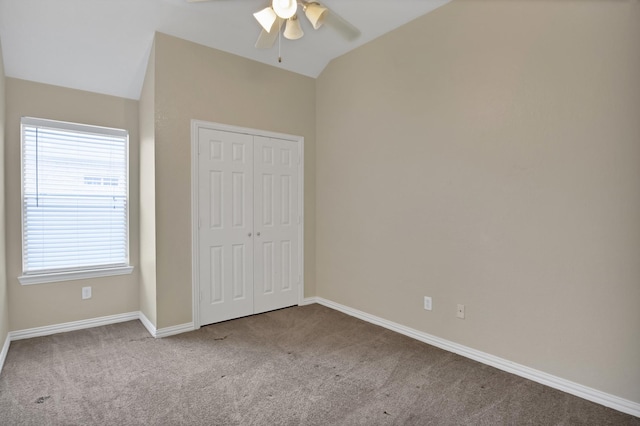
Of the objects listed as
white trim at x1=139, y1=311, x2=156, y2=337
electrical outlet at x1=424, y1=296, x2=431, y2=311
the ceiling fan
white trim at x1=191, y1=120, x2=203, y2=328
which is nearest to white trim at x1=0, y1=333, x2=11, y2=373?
white trim at x1=139, y1=311, x2=156, y2=337

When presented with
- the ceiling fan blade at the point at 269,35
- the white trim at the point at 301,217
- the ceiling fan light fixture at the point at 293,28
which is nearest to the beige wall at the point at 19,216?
the white trim at the point at 301,217

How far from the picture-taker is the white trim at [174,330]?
3.19 meters

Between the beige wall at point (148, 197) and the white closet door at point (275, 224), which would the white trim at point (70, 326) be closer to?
the beige wall at point (148, 197)

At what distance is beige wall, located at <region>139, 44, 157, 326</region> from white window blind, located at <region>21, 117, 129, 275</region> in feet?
0.89

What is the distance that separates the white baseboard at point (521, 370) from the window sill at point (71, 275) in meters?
2.67

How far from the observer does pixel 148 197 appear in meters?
3.35

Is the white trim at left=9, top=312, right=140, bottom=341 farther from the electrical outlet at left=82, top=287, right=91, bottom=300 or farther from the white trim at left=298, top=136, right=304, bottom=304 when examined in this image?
the white trim at left=298, top=136, right=304, bottom=304

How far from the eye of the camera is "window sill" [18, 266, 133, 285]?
10.4 ft

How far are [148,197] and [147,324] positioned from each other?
1.27 m

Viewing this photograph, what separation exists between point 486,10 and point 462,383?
9.03ft

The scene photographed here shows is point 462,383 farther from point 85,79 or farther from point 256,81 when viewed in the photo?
point 85,79

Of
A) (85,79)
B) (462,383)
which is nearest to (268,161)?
(85,79)

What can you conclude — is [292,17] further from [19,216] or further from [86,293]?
[86,293]

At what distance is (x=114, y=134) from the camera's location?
3598 mm
